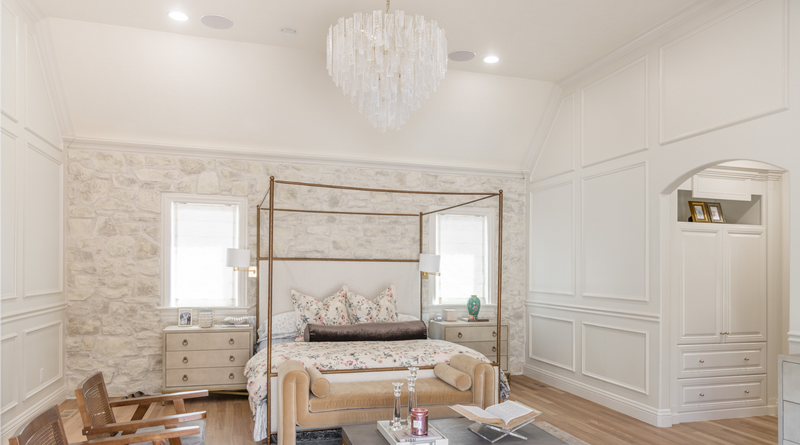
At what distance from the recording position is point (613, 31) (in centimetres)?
455

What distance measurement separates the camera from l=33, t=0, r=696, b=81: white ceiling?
4.07 meters

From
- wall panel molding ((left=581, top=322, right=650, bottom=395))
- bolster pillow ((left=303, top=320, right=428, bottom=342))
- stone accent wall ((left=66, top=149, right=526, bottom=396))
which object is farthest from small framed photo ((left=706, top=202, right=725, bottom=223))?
stone accent wall ((left=66, top=149, right=526, bottom=396))

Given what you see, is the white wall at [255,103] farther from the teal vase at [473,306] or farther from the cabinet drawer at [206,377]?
the cabinet drawer at [206,377]

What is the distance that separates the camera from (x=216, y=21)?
4375mm

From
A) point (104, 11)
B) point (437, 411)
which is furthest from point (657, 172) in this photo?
point (104, 11)

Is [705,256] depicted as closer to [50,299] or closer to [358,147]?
[358,147]

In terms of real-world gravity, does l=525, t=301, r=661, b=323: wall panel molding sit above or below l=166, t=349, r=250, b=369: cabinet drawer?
above

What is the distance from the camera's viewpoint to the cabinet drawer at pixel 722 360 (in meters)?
4.52

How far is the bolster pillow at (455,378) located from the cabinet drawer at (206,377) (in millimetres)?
2153

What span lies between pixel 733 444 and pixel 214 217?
5.10 meters

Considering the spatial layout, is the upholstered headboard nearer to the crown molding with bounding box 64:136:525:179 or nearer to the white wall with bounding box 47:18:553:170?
the crown molding with bounding box 64:136:525:179

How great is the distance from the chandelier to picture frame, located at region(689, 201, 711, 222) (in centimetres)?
299

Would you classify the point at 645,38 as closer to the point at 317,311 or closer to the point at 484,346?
the point at 484,346

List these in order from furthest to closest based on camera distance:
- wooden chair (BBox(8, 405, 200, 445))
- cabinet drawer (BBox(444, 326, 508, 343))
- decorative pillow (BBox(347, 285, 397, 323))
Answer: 1. cabinet drawer (BBox(444, 326, 508, 343))
2. decorative pillow (BBox(347, 285, 397, 323))
3. wooden chair (BBox(8, 405, 200, 445))
